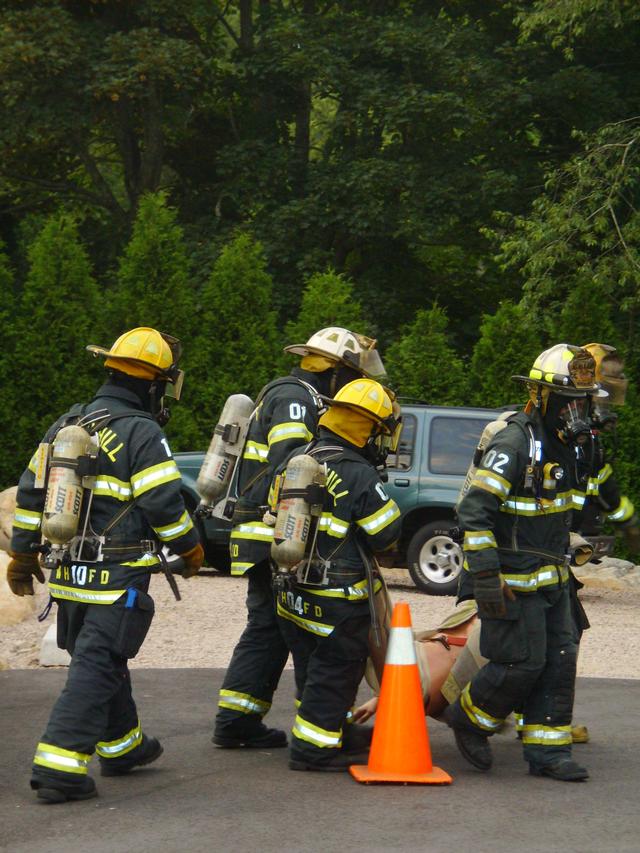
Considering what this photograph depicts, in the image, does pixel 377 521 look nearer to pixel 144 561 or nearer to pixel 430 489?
pixel 144 561

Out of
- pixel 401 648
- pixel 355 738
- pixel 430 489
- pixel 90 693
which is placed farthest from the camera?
pixel 430 489

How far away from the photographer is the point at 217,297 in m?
18.6

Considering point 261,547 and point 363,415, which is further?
point 261,547

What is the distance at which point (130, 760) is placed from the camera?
665cm

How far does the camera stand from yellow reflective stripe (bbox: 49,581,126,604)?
6.29m

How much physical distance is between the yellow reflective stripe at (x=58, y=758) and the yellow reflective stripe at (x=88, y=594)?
0.67m

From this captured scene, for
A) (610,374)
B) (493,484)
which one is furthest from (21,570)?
(610,374)

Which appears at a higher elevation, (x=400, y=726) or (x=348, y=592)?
(x=348, y=592)

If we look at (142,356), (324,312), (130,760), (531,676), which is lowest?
(130,760)

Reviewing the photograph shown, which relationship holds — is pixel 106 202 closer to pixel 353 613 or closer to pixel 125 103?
pixel 125 103

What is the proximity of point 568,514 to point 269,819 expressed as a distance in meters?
2.14

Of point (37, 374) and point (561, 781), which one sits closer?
point (561, 781)

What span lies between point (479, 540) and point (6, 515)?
980 centimetres

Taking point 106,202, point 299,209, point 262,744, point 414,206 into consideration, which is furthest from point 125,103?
point 262,744
